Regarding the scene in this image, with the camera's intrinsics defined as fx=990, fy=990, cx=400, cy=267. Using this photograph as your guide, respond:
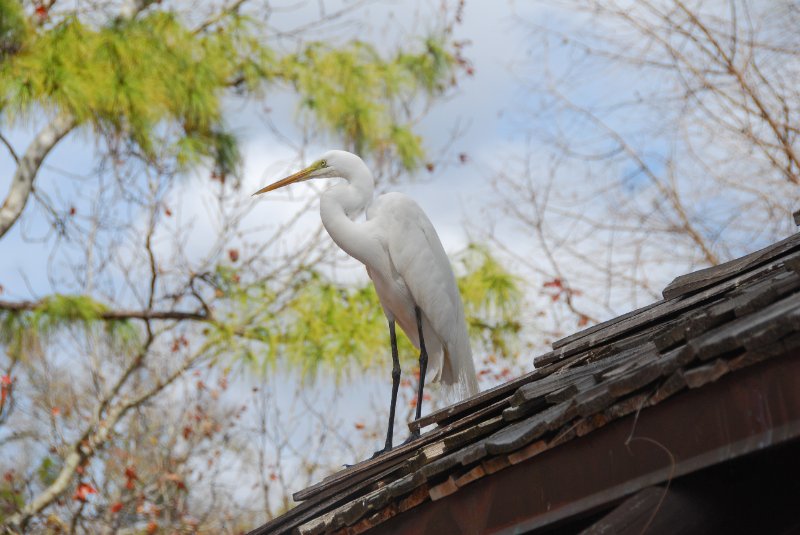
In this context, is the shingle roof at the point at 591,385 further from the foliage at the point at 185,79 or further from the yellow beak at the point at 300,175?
the foliage at the point at 185,79

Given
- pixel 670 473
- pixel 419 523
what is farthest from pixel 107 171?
pixel 670 473

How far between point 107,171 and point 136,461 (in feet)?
7.33

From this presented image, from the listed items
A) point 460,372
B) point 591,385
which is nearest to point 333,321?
point 460,372

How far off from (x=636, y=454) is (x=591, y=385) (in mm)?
229

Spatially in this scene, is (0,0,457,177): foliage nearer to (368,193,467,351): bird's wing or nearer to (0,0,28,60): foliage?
(0,0,28,60): foliage

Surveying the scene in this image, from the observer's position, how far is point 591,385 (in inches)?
61.1

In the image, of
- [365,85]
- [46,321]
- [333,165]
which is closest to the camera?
[333,165]

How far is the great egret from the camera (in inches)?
152

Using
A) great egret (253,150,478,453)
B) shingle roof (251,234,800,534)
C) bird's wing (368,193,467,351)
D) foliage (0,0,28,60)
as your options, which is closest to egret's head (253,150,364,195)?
great egret (253,150,478,453)

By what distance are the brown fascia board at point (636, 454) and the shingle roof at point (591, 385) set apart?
2cm

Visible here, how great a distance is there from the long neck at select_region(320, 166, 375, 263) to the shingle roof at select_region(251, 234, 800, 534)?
1403 mm

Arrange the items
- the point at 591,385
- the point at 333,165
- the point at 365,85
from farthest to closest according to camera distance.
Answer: the point at 365,85
the point at 333,165
the point at 591,385

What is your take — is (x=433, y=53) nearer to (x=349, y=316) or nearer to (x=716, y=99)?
(x=349, y=316)

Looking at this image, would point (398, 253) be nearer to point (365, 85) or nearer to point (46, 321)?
point (46, 321)
